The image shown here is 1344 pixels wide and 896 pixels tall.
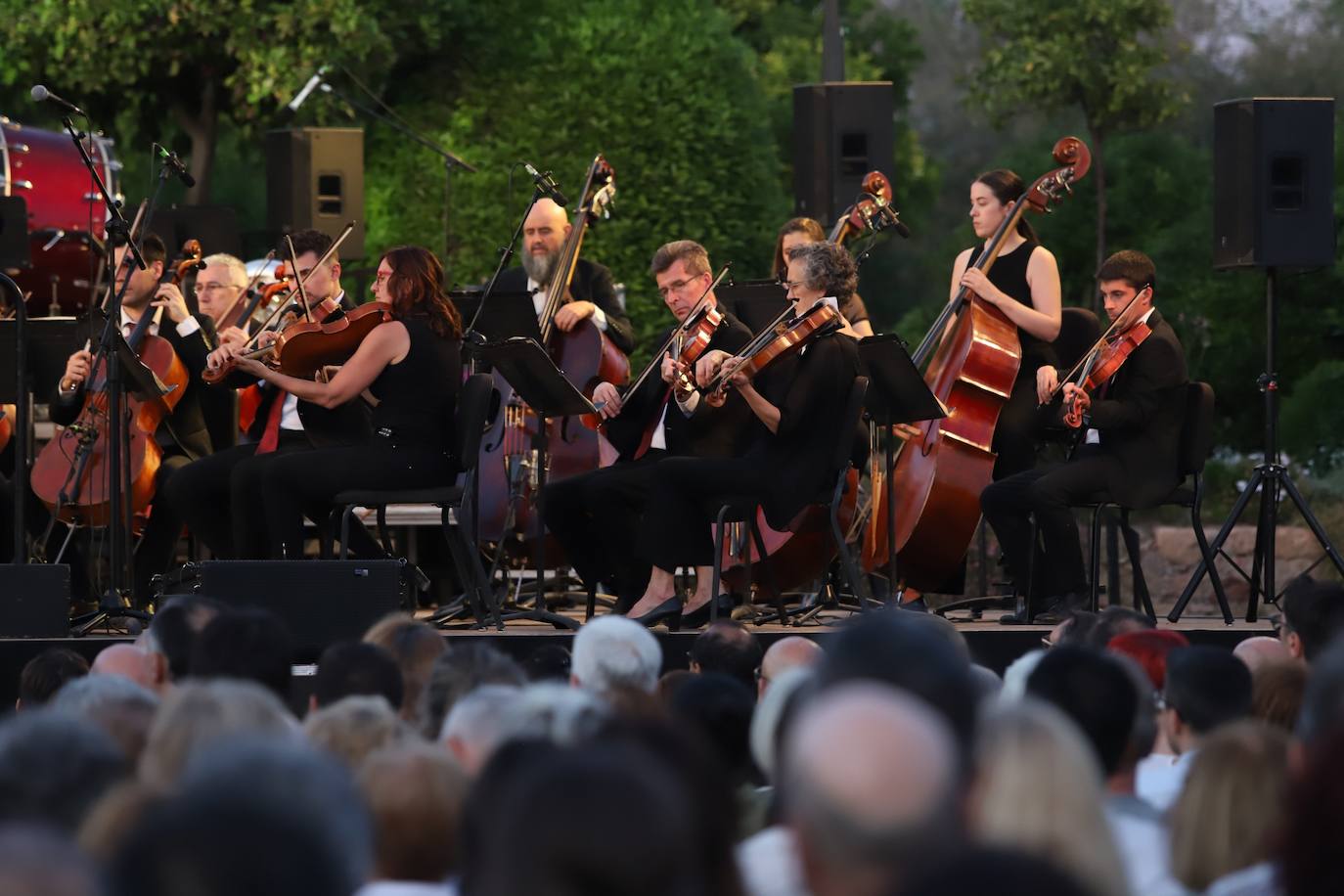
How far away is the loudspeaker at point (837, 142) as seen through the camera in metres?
10.4

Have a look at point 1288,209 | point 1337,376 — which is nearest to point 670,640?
point 1288,209

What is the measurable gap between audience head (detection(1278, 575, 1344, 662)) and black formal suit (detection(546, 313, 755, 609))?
2457 millimetres

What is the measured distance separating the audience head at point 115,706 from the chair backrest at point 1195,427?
4404 millimetres

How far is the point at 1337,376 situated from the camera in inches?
510

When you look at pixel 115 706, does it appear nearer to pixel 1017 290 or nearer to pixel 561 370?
pixel 561 370

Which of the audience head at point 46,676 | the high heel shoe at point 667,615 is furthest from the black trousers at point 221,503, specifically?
the audience head at point 46,676

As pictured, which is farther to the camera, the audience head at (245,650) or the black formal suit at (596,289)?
the black formal suit at (596,289)

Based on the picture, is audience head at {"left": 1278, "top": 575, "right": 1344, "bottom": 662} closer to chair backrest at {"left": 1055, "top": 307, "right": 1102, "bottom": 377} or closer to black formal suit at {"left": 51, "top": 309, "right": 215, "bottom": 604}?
chair backrest at {"left": 1055, "top": 307, "right": 1102, "bottom": 377}

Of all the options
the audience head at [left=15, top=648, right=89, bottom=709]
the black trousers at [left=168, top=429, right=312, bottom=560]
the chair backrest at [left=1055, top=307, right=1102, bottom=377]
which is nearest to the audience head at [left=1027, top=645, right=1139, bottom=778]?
the audience head at [left=15, top=648, right=89, bottom=709]

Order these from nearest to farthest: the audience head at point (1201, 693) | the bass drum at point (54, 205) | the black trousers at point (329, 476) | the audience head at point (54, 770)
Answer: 1. the audience head at point (54, 770)
2. the audience head at point (1201, 693)
3. the black trousers at point (329, 476)
4. the bass drum at point (54, 205)

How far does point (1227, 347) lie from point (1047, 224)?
2.13 metres

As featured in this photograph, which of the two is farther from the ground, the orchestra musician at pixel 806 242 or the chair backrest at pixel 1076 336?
the orchestra musician at pixel 806 242

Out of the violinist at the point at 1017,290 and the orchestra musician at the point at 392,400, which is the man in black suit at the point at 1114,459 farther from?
the orchestra musician at the point at 392,400

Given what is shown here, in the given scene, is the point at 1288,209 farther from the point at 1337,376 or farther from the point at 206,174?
the point at 206,174
